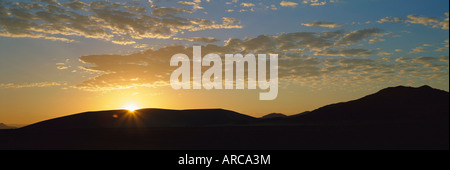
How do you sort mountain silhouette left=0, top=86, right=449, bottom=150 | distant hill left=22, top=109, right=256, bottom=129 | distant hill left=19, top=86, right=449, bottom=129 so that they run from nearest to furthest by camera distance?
mountain silhouette left=0, top=86, right=449, bottom=150 → distant hill left=19, top=86, right=449, bottom=129 → distant hill left=22, top=109, right=256, bottom=129

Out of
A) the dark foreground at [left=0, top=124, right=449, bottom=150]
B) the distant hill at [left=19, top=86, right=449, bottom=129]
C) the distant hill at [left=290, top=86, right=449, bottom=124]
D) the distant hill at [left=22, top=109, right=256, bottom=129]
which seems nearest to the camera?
the dark foreground at [left=0, top=124, right=449, bottom=150]

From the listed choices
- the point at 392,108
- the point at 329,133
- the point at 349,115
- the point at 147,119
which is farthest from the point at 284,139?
the point at 147,119

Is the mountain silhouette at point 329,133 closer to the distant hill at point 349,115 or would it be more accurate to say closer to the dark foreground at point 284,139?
the dark foreground at point 284,139

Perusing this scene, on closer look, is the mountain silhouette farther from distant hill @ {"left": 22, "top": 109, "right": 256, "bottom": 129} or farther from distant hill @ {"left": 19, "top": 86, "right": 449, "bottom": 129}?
distant hill @ {"left": 22, "top": 109, "right": 256, "bottom": 129}

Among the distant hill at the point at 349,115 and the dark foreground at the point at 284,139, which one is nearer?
the dark foreground at the point at 284,139

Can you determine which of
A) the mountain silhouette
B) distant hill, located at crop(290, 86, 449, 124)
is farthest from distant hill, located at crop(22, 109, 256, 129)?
distant hill, located at crop(290, 86, 449, 124)

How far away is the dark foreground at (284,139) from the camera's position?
39188mm

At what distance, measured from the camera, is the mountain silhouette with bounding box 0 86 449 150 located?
40719 millimetres

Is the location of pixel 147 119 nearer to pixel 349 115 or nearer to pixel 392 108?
pixel 349 115

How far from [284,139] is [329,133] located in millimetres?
5814

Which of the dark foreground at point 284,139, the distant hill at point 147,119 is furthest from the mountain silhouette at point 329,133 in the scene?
the distant hill at point 147,119

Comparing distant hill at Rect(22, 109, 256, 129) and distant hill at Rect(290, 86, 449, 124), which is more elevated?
distant hill at Rect(22, 109, 256, 129)

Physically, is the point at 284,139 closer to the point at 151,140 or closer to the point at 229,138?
the point at 229,138

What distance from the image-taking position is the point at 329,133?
4516cm
